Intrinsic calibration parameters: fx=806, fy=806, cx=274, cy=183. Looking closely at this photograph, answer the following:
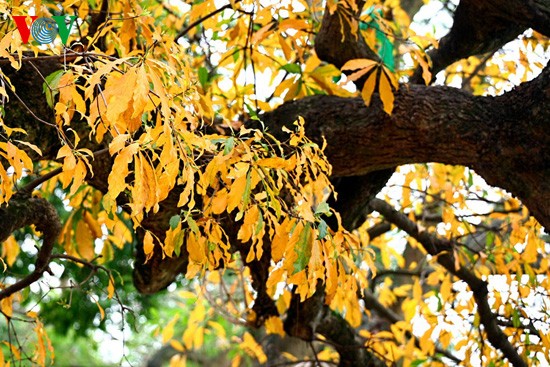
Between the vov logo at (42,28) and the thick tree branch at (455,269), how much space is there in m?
1.69

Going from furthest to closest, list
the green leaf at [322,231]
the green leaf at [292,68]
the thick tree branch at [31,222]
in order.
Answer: the green leaf at [292,68], the thick tree branch at [31,222], the green leaf at [322,231]

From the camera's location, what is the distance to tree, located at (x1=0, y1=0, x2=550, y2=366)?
4.22 feet

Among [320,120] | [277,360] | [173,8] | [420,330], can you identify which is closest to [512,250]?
Answer: [420,330]

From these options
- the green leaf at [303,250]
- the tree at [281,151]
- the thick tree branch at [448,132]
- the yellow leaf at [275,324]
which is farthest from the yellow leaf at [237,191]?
the yellow leaf at [275,324]

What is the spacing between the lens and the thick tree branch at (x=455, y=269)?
2814 millimetres

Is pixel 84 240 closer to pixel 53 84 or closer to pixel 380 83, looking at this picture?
pixel 380 83

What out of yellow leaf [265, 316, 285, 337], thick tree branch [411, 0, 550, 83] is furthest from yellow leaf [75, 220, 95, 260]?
thick tree branch [411, 0, 550, 83]

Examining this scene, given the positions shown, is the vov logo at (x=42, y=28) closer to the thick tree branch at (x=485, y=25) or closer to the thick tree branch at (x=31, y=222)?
the thick tree branch at (x=31, y=222)

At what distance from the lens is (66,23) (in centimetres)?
136

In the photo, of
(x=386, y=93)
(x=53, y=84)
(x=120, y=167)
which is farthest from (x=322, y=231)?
(x=386, y=93)

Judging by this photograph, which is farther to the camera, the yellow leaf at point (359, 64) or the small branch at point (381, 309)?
the small branch at point (381, 309)

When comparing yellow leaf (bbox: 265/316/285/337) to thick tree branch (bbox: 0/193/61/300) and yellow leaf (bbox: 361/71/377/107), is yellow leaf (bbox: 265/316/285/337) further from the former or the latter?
yellow leaf (bbox: 361/71/377/107)

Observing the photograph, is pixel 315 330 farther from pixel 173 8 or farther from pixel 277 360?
pixel 173 8

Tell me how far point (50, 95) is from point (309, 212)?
1.59 feet
